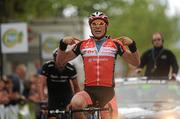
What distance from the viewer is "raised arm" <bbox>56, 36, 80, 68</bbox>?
1056 centimetres

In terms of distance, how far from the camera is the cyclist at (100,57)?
34.6 feet

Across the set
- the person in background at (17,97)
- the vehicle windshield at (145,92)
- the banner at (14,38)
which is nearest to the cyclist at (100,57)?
the vehicle windshield at (145,92)

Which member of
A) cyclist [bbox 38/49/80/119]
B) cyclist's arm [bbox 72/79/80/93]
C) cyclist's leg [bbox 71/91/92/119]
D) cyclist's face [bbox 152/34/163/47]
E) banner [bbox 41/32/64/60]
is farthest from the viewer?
banner [bbox 41/32/64/60]

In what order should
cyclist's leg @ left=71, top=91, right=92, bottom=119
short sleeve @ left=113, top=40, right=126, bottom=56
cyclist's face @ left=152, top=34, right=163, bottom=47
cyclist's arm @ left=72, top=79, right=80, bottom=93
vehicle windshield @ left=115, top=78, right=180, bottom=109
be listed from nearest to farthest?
cyclist's leg @ left=71, top=91, right=92, bottom=119 < short sleeve @ left=113, top=40, right=126, bottom=56 < cyclist's arm @ left=72, top=79, right=80, bottom=93 < vehicle windshield @ left=115, top=78, right=180, bottom=109 < cyclist's face @ left=152, top=34, right=163, bottom=47

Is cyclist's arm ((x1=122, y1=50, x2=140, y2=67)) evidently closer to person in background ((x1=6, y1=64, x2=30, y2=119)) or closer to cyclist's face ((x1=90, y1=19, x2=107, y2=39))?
cyclist's face ((x1=90, y1=19, x2=107, y2=39))

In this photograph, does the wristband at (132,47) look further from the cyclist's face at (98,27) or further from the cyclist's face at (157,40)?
the cyclist's face at (157,40)

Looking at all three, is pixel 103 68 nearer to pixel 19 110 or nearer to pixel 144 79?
pixel 144 79

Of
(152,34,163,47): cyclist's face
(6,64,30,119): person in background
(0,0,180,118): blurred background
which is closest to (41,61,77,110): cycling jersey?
(152,34,163,47): cyclist's face

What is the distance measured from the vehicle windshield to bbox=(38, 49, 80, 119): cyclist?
3.37 feet

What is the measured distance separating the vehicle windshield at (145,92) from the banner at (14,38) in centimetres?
721

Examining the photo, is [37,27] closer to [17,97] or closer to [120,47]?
[17,97]

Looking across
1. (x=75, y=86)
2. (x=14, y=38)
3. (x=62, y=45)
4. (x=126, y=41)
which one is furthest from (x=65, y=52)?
(x=14, y=38)

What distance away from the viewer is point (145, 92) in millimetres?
14461

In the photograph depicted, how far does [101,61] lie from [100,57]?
56mm
